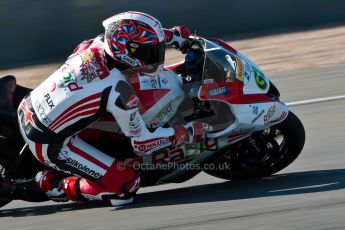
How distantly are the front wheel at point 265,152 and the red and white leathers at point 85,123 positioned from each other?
0.52 meters

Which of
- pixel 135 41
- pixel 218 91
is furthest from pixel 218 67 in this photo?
pixel 135 41

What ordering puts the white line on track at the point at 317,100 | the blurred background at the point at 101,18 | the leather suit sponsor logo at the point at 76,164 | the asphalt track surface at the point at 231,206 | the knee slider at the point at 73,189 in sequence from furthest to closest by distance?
the blurred background at the point at 101,18, the white line on track at the point at 317,100, the knee slider at the point at 73,189, the leather suit sponsor logo at the point at 76,164, the asphalt track surface at the point at 231,206

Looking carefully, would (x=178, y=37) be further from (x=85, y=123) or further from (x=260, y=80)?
(x=85, y=123)

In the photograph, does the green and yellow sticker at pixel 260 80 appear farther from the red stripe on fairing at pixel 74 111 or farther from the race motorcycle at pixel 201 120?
the red stripe on fairing at pixel 74 111

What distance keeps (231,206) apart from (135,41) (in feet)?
4.29

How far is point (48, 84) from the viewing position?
5.64 metres

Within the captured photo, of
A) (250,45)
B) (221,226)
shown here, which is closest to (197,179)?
(221,226)

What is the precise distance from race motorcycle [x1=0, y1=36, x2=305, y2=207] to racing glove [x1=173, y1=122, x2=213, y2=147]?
0.08m

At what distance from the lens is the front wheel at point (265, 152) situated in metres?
5.90

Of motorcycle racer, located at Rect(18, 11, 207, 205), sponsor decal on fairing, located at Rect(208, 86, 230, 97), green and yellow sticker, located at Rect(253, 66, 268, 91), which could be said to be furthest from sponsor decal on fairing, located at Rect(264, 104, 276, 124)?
motorcycle racer, located at Rect(18, 11, 207, 205)

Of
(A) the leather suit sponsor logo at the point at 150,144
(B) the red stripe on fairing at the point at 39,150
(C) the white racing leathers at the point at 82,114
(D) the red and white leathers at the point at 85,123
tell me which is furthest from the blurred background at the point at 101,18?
A: (A) the leather suit sponsor logo at the point at 150,144

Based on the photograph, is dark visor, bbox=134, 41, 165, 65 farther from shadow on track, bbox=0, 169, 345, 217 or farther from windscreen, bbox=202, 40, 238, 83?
shadow on track, bbox=0, 169, 345, 217

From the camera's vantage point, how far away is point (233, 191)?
19.2 feet

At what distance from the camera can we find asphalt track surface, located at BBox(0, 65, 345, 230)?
5.03 m
